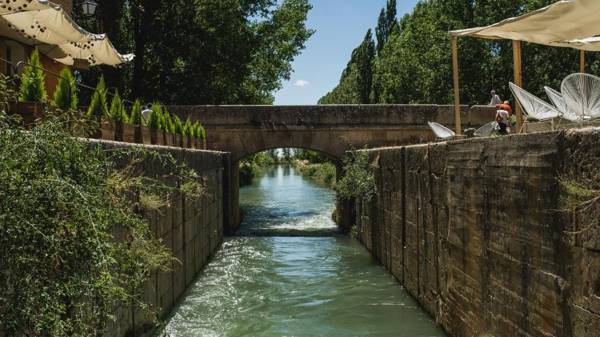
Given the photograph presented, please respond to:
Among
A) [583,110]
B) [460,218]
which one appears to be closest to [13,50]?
[460,218]

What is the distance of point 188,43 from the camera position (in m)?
26.6

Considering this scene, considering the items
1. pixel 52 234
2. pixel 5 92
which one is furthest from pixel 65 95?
pixel 52 234

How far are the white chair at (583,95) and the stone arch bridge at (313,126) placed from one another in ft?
Result: 46.6

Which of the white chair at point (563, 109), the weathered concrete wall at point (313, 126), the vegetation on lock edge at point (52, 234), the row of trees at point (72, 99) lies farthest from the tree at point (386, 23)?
the vegetation on lock edge at point (52, 234)

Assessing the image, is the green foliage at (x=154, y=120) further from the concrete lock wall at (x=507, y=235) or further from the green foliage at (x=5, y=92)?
the green foliage at (x=5, y=92)

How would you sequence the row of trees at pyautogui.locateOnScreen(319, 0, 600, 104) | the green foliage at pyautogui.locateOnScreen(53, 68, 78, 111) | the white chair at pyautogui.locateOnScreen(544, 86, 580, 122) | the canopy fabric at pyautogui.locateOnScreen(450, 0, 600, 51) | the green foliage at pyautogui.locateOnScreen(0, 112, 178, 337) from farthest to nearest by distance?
the row of trees at pyautogui.locateOnScreen(319, 0, 600, 104) → the green foliage at pyautogui.locateOnScreen(53, 68, 78, 111) → the canopy fabric at pyautogui.locateOnScreen(450, 0, 600, 51) → the white chair at pyautogui.locateOnScreen(544, 86, 580, 122) → the green foliage at pyautogui.locateOnScreen(0, 112, 178, 337)

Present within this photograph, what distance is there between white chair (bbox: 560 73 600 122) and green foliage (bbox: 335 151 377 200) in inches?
334

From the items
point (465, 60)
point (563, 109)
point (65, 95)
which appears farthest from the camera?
point (465, 60)

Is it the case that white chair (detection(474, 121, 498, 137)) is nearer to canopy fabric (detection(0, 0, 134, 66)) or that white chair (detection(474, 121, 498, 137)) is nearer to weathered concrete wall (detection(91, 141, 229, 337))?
weathered concrete wall (detection(91, 141, 229, 337))

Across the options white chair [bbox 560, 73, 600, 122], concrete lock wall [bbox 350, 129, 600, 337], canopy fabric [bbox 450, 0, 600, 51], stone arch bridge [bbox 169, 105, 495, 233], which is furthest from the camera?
stone arch bridge [bbox 169, 105, 495, 233]

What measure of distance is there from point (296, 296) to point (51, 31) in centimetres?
677

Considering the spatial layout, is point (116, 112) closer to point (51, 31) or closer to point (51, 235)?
point (51, 31)

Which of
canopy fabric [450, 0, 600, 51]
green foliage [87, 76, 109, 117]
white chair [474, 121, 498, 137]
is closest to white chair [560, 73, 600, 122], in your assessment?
canopy fabric [450, 0, 600, 51]

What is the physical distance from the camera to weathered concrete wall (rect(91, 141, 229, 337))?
735 cm
